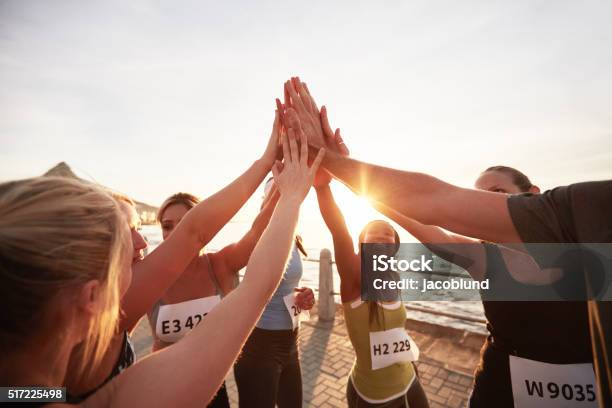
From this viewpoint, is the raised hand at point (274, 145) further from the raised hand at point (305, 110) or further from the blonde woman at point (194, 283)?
the blonde woman at point (194, 283)

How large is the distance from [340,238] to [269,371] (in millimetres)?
1448

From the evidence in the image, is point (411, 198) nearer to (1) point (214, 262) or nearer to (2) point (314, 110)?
(2) point (314, 110)

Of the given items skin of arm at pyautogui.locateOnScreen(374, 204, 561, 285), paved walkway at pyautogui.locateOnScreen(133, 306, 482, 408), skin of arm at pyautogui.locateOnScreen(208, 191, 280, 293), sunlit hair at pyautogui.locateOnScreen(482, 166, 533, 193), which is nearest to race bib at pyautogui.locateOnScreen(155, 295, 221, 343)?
skin of arm at pyautogui.locateOnScreen(208, 191, 280, 293)

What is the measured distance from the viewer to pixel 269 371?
274 centimetres

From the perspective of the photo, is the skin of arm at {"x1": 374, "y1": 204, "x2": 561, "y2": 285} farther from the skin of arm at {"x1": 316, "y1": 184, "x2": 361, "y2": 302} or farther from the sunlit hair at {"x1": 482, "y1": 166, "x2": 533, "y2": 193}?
the sunlit hair at {"x1": 482, "y1": 166, "x2": 533, "y2": 193}

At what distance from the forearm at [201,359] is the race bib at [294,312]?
85.2 inches

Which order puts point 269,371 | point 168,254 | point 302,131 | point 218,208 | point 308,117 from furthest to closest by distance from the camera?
point 269,371
point 308,117
point 302,131
point 218,208
point 168,254

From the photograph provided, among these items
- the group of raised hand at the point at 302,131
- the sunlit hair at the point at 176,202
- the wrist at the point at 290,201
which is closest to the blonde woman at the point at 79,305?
the wrist at the point at 290,201

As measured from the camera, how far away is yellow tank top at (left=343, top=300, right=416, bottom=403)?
2.50 meters

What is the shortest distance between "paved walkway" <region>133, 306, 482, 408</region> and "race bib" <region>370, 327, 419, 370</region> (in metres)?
2.34

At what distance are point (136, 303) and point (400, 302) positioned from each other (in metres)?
2.40

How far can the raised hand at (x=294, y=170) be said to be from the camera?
1.66m

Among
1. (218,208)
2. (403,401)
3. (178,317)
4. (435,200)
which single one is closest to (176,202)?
(178,317)

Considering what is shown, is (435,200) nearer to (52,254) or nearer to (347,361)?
(52,254)
